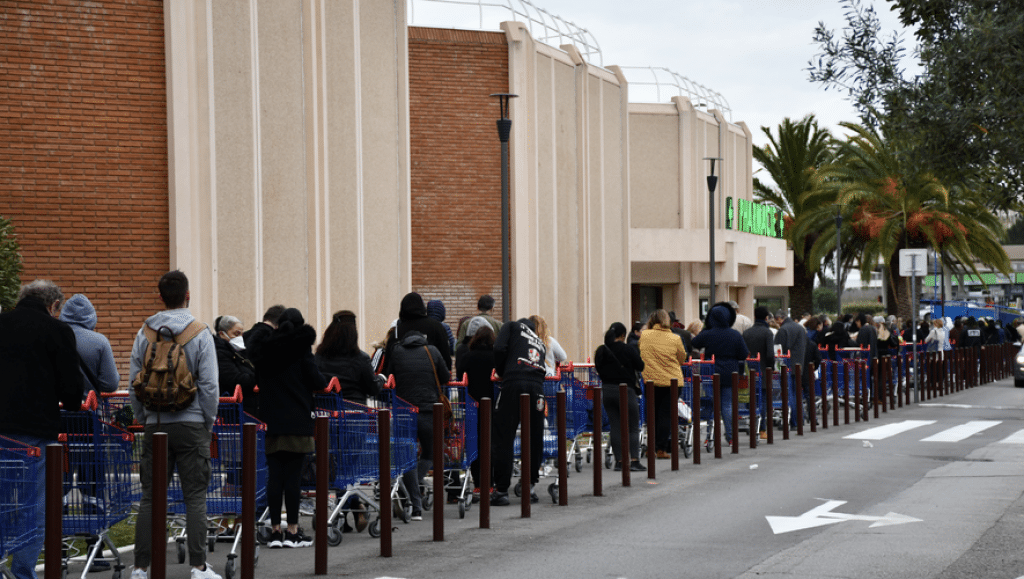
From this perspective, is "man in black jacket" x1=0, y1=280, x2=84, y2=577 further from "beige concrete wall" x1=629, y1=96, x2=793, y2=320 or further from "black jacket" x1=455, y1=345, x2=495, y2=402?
"beige concrete wall" x1=629, y1=96, x2=793, y2=320

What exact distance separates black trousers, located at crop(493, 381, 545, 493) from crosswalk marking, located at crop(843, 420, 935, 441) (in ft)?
26.4

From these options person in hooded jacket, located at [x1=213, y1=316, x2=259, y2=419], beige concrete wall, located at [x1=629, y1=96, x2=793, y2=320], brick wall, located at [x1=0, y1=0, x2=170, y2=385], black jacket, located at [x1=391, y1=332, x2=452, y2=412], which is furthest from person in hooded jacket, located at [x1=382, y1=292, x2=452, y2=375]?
beige concrete wall, located at [x1=629, y1=96, x2=793, y2=320]

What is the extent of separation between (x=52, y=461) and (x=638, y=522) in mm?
5665

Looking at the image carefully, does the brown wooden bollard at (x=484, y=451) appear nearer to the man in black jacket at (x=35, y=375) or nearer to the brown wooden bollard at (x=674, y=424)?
the man in black jacket at (x=35, y=375)

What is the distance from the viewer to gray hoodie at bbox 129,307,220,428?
8219 mm

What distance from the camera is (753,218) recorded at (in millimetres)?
51969

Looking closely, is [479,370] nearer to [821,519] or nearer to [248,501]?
[821,519]

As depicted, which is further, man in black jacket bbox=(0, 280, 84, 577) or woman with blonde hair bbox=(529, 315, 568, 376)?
woman with blonde hair bbox=(529, 315, 568, 376)

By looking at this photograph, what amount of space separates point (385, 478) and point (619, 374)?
6035 millimetres

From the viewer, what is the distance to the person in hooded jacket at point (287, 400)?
32.0 ft

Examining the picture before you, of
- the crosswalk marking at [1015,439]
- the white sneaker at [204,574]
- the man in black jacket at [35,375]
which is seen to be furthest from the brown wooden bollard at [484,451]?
the crosswalk marking at [1015,439]

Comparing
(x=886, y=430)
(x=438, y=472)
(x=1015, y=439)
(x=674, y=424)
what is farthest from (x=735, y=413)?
(x=438, y=472)

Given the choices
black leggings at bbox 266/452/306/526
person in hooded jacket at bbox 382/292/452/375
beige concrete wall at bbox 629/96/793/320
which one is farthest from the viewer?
beige concrete wall at bbox 629/96/793/320

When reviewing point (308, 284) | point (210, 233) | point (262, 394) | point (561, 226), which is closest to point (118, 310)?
point (210, 233)
